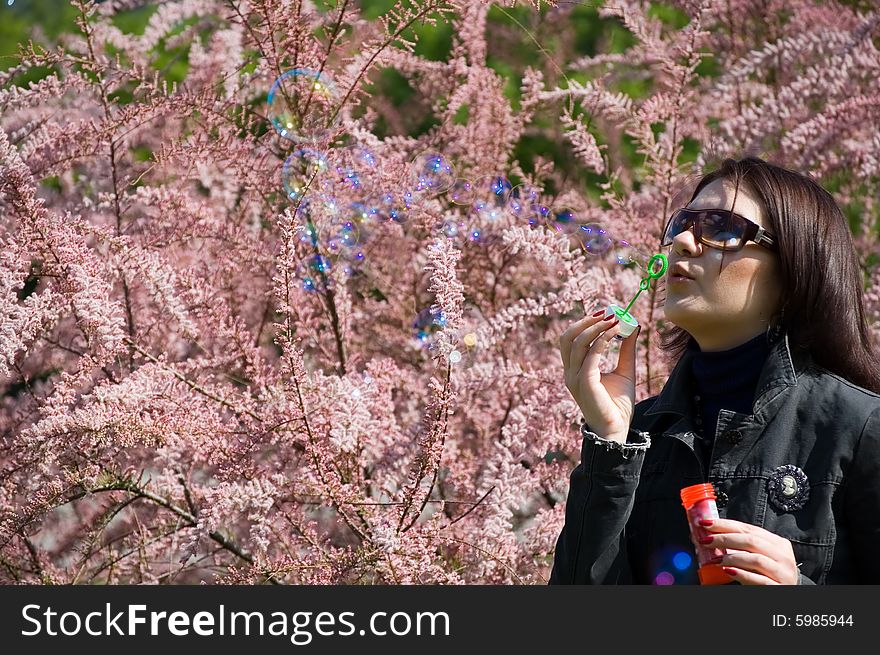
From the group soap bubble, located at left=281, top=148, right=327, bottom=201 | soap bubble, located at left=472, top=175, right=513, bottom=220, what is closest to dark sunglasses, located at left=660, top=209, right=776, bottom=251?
soap bubble, located at left=281, top=148, right=327, bottom=201

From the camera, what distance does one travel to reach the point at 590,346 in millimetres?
1790

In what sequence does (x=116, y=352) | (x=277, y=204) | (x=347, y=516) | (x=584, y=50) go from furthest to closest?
(x=584, y=50)
(x=277, y=204)
(x=116, y=352)
(x=347, y=516)

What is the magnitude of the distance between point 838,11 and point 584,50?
4257 mm

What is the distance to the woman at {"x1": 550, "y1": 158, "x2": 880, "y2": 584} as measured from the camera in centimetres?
165

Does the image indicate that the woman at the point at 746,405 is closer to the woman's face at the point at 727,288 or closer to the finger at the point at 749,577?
the woman's face at the point at 727,288

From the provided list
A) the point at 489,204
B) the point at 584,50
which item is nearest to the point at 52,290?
the point at 489,204

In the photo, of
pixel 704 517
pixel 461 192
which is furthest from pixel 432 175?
pixel 704 517

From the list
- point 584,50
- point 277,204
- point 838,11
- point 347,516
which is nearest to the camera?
point 347,516

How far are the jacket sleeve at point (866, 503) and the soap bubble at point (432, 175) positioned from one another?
1.80 m

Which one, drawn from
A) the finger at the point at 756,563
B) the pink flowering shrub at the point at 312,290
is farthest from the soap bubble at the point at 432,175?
the finger at the point at 756,563

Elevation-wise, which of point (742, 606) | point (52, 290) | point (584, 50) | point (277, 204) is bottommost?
point (742, 606)

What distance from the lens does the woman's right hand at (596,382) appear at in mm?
1745

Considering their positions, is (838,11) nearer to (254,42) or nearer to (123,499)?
(254,42)

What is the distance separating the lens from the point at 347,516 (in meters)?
2.49
